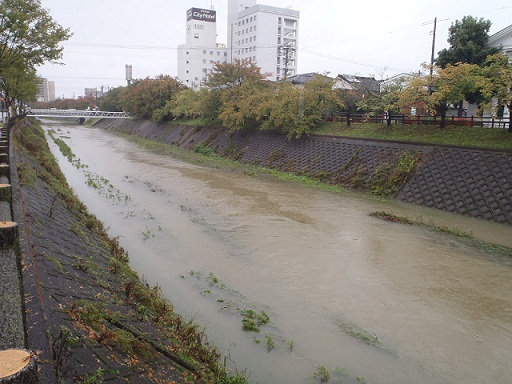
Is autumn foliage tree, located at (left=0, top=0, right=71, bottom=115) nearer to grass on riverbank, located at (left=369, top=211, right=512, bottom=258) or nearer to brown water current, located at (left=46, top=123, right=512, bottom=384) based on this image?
brown water current, located at (left=46, top=123, right=512, bottom=384)

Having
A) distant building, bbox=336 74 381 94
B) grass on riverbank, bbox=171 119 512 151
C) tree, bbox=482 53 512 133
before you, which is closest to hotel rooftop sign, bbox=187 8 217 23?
distant building, bbox=336 74 381 94

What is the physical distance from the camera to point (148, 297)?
6.84 metres

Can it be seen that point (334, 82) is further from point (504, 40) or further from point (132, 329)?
point (132, 329)

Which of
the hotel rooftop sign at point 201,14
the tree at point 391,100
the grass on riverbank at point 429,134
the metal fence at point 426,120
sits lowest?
the grass on riverbank at point 429,134

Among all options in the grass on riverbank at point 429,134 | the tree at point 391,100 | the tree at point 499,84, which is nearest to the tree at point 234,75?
the grass on riverbank at point 429,134

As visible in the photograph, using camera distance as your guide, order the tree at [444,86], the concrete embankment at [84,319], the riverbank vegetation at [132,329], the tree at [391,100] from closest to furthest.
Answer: the concrete embankment at [84,319] → the riverbank vegetation at [132,329] → the tree at [444,86] → the tree at [391,100]

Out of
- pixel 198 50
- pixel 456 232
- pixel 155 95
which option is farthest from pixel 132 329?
pixel 198 50

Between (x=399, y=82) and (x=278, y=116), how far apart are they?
8.06m

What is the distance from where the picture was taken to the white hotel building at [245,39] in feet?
252

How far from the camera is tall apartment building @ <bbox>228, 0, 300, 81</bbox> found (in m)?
76.6

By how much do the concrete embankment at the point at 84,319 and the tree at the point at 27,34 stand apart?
15.1 metres

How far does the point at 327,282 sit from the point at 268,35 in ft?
249

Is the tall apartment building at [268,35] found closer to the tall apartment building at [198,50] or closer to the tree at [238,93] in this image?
the tall apartment building at [198,50]

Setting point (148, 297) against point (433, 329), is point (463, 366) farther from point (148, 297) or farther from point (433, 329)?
point (148, 297)
